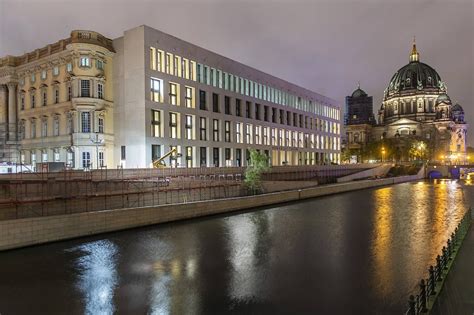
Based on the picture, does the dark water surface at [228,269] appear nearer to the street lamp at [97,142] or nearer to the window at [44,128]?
the street lamp at [97,142]

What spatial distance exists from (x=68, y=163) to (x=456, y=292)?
2055 inches

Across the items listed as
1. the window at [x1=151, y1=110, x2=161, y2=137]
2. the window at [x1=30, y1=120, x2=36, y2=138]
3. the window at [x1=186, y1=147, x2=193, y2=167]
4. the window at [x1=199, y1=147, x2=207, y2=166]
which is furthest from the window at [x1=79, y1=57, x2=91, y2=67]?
the window at [x1=199, y1=147, x2=207, y2=166]

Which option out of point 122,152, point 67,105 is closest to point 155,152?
point 122,152

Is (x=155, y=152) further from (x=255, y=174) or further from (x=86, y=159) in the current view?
(x=255, y=174)

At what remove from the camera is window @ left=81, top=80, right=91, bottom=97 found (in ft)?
166

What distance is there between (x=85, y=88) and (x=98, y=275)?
1732 inches

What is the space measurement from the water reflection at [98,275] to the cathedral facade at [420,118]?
449ft

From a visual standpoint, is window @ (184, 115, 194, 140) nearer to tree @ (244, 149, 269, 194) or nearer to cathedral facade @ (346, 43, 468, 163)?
tree @ (244, 149, 269, 194)

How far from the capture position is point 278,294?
35.7ft

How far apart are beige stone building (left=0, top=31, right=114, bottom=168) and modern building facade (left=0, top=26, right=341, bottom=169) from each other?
150 mm

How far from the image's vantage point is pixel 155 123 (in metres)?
52.2

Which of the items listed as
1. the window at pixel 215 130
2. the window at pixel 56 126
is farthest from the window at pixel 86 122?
the window at pixel 215 130

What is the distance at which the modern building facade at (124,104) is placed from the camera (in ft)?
165

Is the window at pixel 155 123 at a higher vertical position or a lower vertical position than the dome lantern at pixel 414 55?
lower
